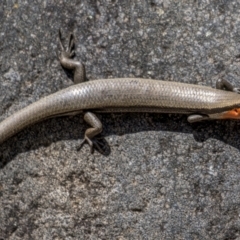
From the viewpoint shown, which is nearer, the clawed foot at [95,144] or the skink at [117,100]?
the skink at [117,100]

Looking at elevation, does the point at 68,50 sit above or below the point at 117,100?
above

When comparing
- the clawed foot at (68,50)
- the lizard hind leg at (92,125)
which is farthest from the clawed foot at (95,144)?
the clawed foot at (68,50)

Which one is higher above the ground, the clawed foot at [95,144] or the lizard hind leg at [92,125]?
the lizard hind leg at [92,125]

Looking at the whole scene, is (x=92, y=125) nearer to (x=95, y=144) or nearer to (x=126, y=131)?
(x=95, y=144)

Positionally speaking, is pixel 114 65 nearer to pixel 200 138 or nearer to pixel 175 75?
pixel 175 75

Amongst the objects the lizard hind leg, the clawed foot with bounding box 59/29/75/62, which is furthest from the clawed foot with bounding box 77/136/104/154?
the clawed foot with bounding box 59/29/75/62

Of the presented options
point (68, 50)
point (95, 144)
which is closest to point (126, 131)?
point (95, 144)

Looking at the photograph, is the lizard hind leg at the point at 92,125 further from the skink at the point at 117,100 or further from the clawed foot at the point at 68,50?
the clawed foot at the point at 68,50
